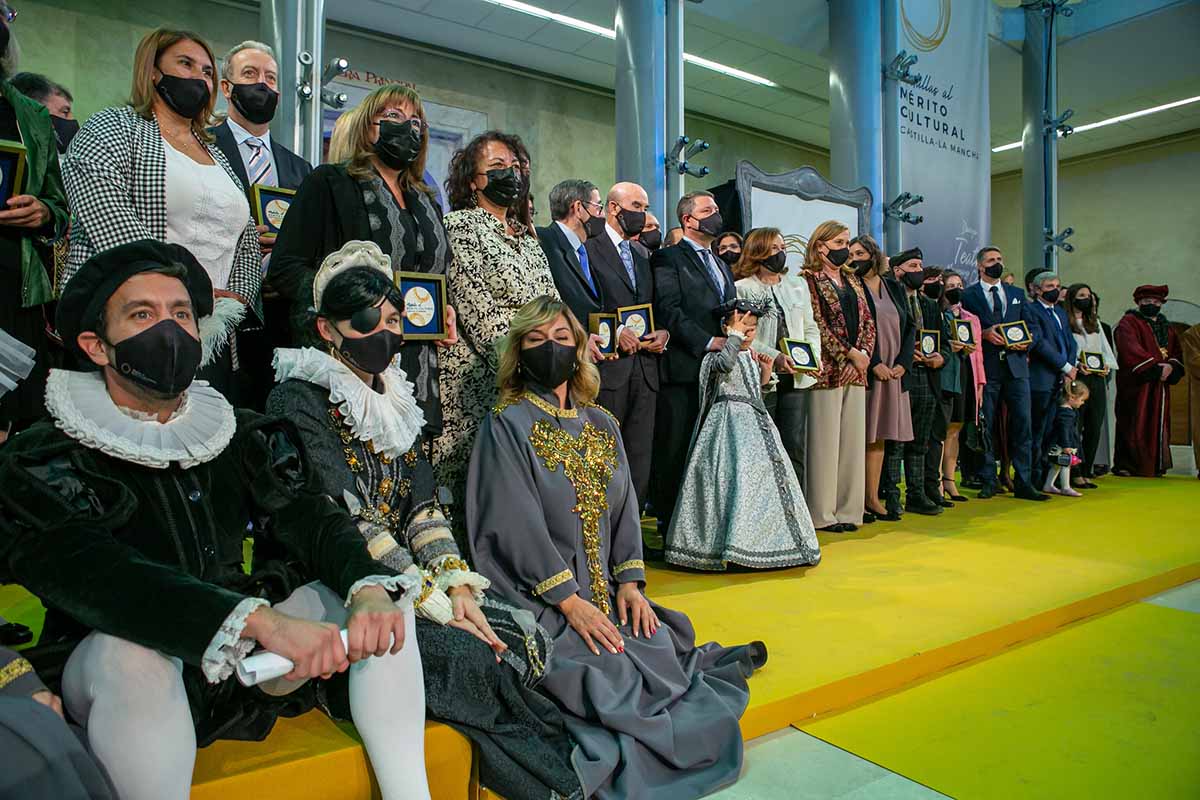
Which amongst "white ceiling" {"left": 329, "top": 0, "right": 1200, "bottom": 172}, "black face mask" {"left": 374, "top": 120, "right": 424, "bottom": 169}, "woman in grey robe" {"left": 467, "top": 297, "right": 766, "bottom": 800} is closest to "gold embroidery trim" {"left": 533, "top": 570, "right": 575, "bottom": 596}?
"woman in grey robe" {"left": 467, "top": 297, "right": 766, "bottom": 800}

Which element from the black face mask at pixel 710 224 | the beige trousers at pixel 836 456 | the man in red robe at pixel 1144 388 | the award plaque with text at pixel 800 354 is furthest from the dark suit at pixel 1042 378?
the black face mask at pixel 710 224

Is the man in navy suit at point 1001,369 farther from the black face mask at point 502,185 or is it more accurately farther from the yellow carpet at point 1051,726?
the black face mask at point 502,185

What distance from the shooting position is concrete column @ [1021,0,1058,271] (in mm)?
9820

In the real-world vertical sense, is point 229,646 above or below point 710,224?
below

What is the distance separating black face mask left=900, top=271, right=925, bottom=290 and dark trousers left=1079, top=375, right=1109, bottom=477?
2.96 metres

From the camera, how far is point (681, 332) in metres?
4.51

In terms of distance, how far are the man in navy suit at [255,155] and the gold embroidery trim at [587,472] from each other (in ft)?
3.48

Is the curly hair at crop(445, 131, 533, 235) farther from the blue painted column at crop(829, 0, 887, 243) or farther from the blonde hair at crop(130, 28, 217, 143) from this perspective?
the blue painted column at crop(829, 0, 887, 243)

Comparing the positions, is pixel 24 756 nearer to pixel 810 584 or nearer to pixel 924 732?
pixel 924 732

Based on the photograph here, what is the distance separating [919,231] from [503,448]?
645 cm

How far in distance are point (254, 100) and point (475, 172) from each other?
2.71 feet

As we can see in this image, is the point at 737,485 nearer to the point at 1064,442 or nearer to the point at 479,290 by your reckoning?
the point at 479,290

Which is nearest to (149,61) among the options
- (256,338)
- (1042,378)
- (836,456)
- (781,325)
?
(256,338)

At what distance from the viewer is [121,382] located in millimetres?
1691
